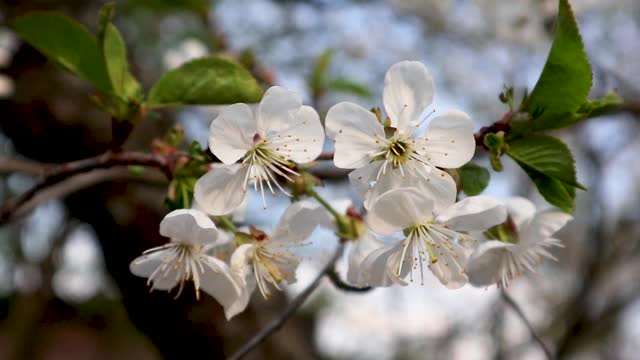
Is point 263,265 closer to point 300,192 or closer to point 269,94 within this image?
point 300,192

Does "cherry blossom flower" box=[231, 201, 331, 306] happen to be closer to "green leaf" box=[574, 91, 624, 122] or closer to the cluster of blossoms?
the cluster of blossoms

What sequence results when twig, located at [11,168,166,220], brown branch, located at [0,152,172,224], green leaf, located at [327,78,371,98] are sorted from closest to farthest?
brown branch, located at [0,152,172,224]
twig, located at [11,168,166,220]
green leaf, located at [327,78,371,98]

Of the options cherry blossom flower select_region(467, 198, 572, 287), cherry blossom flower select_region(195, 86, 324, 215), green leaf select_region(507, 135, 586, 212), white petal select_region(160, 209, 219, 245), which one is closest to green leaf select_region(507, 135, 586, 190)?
green leaf select_region(507, 135, 586, 212)

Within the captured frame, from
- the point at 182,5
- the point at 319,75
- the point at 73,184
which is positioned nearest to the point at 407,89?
the point at 73,184

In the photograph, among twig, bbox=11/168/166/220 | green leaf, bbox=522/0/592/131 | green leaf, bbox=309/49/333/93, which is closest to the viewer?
green leaf, bbox=522/0/592/131

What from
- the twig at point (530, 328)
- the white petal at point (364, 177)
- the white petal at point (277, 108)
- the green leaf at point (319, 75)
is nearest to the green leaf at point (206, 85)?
the white petal at point (277, 108)

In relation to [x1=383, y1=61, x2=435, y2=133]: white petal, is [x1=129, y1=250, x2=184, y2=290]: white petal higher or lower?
lower

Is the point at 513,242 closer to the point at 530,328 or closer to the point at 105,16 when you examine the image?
the point at 530,328

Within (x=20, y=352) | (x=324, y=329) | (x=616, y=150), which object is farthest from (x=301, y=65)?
(x=324, y=329)

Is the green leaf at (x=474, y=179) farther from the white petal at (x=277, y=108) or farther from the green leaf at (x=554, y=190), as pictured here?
the white petal at (x=277, y=108)
